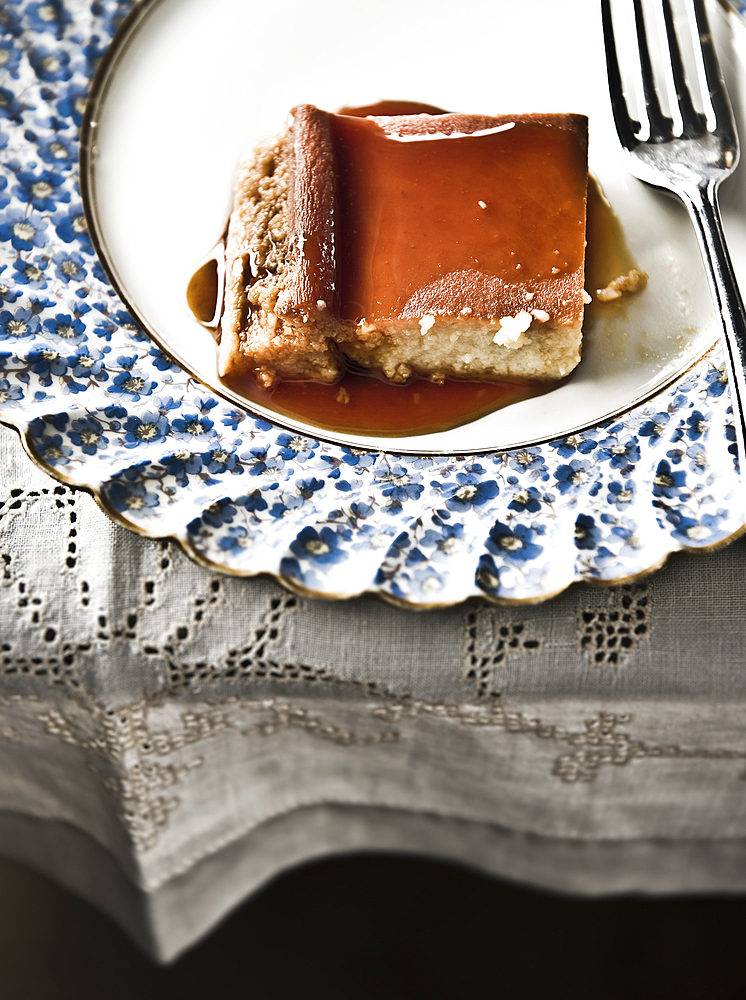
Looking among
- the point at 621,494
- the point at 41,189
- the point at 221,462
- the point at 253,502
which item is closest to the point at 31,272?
the point at 41,189

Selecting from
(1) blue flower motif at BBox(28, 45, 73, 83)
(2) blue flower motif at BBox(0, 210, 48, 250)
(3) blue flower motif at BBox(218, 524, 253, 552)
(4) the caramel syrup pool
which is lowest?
(3) blue flower motif at BBox(218, 524, 253, 552)

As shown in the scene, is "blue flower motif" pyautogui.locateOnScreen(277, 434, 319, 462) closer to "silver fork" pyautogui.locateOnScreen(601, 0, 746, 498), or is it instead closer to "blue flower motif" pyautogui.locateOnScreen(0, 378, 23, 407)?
Answer: "blue flower motif" pyautogui.locateOnScreen(0, 378, 23, 407)

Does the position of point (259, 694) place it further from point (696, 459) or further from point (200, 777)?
point (696, 459)

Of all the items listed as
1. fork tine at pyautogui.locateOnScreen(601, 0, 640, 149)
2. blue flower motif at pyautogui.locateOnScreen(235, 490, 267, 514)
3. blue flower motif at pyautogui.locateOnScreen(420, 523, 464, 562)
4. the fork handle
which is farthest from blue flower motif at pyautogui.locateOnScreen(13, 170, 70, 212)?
the fork handle

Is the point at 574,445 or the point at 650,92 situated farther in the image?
the point at 650,92

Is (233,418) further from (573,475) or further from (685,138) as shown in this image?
(685,138)

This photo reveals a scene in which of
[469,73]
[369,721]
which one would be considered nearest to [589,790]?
[369,721]

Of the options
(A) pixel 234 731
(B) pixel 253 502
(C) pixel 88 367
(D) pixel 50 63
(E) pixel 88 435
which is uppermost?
(D) pixel 50 63

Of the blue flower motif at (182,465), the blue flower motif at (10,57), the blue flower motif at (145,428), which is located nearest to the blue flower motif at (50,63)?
the blue flower motif at (10,57)
